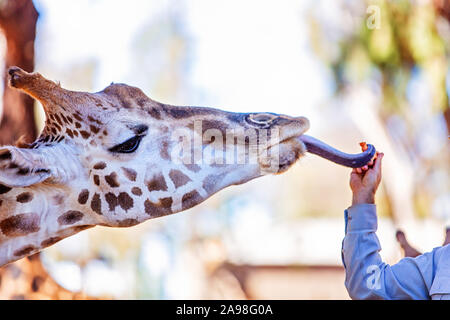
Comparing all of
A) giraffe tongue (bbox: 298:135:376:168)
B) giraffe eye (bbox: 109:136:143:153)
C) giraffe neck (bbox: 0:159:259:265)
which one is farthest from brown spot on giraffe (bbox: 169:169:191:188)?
giraffe tongue (bbox: 298:135:376:168)

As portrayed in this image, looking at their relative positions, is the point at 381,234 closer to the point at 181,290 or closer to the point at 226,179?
the point at 181,290

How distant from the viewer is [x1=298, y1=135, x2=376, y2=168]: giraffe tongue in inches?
58.9

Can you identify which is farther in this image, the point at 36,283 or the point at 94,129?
the point at 36,283

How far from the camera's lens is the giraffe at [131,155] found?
1413mm

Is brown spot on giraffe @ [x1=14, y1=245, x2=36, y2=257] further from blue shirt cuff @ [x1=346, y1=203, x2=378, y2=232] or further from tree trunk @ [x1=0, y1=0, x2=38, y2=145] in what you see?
tree trunk @ [x1=0, y1=0, x2=38, y2=145]

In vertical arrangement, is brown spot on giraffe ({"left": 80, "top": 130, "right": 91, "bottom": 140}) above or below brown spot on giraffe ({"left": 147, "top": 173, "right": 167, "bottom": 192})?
above

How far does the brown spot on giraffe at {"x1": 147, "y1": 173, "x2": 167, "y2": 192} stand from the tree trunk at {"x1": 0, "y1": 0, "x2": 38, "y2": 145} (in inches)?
59.9

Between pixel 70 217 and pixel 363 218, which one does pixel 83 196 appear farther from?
pixel 363 218

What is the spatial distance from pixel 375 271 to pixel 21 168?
91 centimetres

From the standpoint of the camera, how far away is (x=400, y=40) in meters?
6.28

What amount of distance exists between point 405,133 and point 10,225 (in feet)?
19.1

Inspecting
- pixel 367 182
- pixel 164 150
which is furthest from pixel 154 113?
pixel 367 182

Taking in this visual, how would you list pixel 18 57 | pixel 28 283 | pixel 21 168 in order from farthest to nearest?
pixel 18 57 < pixel 28 283 < pixel 21 168

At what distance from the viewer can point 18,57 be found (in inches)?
120
